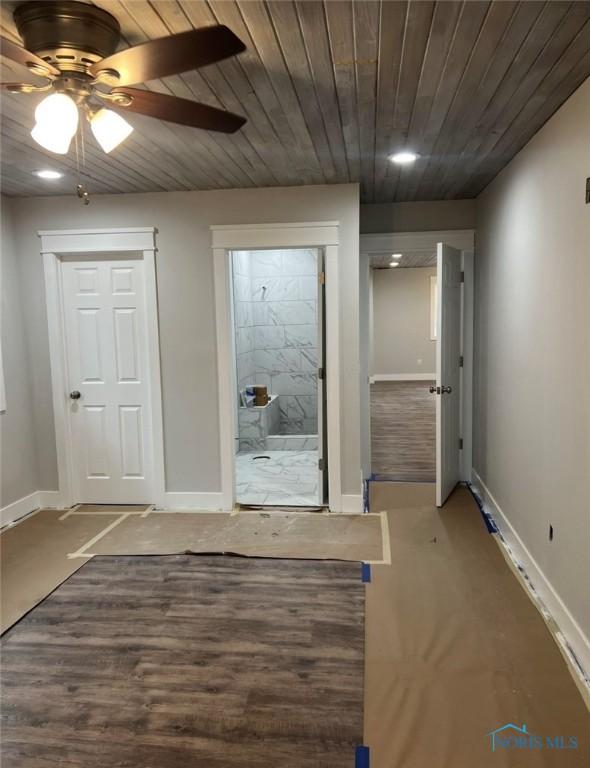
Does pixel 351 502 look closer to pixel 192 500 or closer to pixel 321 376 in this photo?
pixel 321 376

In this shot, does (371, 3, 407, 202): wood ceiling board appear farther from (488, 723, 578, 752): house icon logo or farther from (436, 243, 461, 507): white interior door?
(488, 723, 578, 752): house icon logo

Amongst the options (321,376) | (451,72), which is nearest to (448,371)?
(321,376)

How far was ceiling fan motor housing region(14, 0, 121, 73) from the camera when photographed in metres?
1.59

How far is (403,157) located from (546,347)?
1.45 meters

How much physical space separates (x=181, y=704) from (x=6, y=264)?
3.31m

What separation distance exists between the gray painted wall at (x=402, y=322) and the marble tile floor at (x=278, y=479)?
571 centimetres

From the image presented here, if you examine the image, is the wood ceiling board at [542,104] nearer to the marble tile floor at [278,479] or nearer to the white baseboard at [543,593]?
the white baseboard at [543,593]

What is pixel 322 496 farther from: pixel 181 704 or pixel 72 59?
pixel 72 59

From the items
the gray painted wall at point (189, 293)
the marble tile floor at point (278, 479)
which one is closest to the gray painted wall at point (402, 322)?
the marble tile floor at point (278, 479)

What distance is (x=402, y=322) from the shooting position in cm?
1114

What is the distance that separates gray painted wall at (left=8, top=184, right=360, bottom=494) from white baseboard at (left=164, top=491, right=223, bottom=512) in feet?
0.15

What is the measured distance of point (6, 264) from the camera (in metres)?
3.88

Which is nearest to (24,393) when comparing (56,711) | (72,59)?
(56,711)

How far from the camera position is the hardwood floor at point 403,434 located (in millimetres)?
5051
